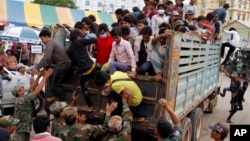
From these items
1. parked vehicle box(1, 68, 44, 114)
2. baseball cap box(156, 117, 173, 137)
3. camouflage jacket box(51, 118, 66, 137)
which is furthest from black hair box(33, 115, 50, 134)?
parked vehicle box(1, 68, 44, 114)

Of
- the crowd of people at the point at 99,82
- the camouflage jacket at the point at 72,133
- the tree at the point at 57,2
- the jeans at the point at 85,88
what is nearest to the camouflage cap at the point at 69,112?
the crowd of people at the point at 99,82

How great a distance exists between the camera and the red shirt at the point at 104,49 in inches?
193

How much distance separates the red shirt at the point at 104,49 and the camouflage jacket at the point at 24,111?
120 centimetres

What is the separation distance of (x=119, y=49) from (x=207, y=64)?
2832mm

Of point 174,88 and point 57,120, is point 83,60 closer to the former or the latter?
point 57,120

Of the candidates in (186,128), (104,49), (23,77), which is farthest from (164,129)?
(23,77)

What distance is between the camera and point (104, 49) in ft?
16.1

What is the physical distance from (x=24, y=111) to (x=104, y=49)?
148 centimetres

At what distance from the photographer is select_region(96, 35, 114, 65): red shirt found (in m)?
4.89

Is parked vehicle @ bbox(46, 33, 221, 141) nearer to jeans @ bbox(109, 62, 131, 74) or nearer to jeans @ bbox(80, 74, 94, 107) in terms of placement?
jeans @ bbox(80, 74, 94, 107)

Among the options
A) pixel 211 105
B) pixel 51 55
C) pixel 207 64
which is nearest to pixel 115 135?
pixel 51 55

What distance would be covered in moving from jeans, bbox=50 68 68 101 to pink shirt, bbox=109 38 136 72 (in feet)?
2.64

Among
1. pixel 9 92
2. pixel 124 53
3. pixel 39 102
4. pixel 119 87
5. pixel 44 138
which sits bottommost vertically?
pixel 39 102

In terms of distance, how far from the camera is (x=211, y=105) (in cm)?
964
